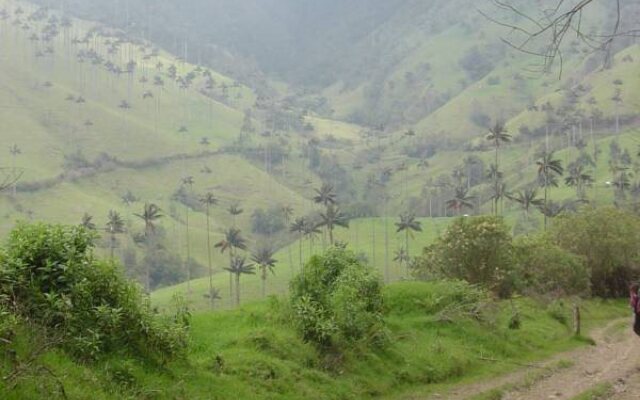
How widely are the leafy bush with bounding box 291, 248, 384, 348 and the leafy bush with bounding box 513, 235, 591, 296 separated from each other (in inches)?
998

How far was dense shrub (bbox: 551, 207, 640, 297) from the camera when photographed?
4950 centimetres

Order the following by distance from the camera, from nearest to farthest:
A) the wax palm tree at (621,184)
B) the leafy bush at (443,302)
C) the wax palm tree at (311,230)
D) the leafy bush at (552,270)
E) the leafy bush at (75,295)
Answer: the leafy bush at (75,295) → the leafy bush at (443,302) → the leafy bush at (552,270) → the wax palm tree at (311,230) → the wax palm tree at (621,184)

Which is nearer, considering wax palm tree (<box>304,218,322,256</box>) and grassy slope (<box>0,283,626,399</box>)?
grassy slope (<box>0,283,626,399</box>)

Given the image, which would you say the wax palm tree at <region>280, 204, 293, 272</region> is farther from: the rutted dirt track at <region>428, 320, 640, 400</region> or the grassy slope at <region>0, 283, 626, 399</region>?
the rutted dirt track at <region>428, 320, 640, 400</region>

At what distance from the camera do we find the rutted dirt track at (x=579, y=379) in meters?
19.0

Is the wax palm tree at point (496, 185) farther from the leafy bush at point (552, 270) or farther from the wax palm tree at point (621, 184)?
the leafy bush at point (552, 270)

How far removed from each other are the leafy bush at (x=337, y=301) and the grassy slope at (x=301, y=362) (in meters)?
0.58

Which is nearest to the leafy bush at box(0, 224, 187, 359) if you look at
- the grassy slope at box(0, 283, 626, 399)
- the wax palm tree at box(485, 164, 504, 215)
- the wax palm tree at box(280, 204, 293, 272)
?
the grassy slope at box(0, 283, 626, 399)

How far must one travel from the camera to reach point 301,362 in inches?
718

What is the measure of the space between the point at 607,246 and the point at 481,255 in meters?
14.5

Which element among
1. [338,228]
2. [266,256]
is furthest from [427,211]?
[266,256]

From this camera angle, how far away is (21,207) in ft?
465

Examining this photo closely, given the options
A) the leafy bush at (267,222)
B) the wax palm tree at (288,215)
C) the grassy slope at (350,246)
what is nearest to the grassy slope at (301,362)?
the grassy slope at (350,246)

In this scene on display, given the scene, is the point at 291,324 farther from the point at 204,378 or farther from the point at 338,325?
the point at 204,378
